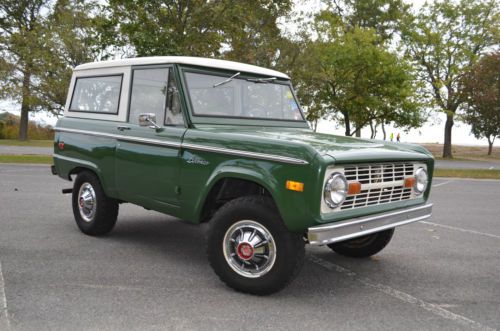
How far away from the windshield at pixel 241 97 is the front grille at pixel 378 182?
5.07 ft

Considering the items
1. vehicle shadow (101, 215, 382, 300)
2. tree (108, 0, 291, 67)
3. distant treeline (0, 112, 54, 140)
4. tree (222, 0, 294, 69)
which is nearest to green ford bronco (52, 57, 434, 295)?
vehicle shadow (101, 215, 382, 300)

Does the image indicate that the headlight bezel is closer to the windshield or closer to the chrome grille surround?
the chrome grille surround

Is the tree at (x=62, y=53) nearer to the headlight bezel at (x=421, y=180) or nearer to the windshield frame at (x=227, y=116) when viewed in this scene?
the windshield frame at (x=227, y=116)

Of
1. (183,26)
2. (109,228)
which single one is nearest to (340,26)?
(183,26)

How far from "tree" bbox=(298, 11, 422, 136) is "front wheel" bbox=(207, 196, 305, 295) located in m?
22.6

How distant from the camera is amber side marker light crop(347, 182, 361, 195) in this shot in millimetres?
3894

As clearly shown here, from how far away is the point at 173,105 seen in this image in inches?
190

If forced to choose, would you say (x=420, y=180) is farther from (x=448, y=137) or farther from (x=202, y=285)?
(x=448, y=137)

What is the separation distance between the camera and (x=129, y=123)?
5332 mm

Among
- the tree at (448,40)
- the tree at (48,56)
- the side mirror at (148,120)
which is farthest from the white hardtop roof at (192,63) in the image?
the tree at (448,40)

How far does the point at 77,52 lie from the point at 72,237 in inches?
700

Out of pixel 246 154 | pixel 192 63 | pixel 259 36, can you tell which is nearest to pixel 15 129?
pixel 259 36

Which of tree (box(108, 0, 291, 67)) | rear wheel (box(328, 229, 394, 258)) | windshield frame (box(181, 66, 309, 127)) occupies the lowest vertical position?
rear wheel (box(328, 229, 394, 258))

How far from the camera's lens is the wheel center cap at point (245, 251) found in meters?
4.03
